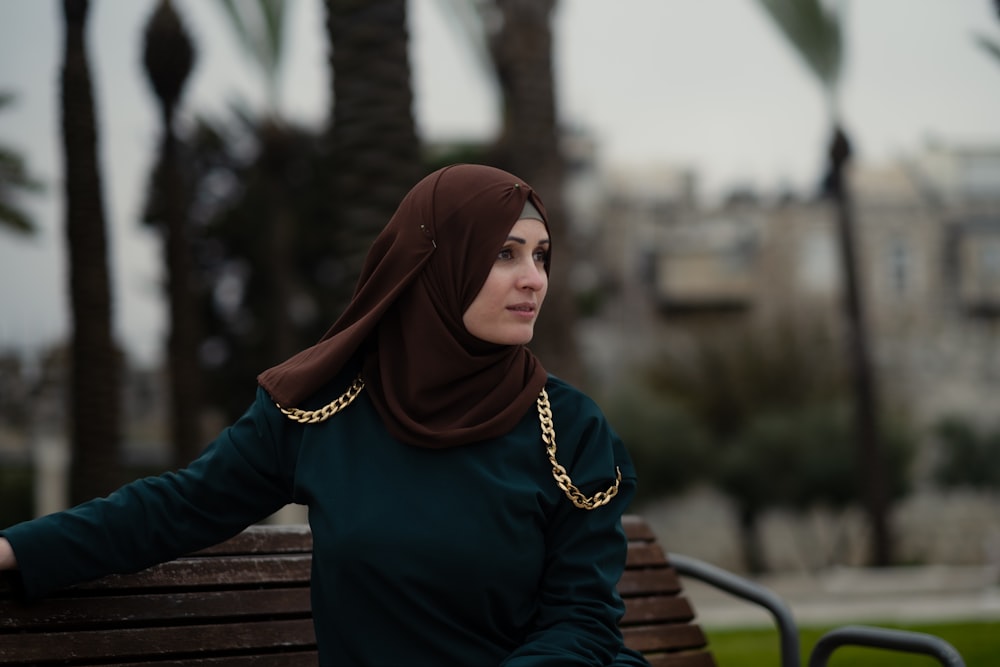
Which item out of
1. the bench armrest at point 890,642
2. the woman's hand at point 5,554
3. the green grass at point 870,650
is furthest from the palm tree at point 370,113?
the woman's hand at point 5,554

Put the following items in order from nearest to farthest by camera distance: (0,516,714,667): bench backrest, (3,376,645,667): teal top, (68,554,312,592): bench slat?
(3,376,645,667): teal top < (0,516,714,667): bench backrest < (68,554,312,592): bench slat

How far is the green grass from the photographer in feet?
22.7

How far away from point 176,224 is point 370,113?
261 inches

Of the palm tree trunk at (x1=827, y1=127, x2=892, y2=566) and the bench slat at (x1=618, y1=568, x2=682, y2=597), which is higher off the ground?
the bench slat at (x1=618, y1=568, x2=682, y2=597)

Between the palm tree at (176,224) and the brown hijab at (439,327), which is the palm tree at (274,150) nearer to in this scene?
the palm tree at (176,224)

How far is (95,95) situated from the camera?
26.8 feet

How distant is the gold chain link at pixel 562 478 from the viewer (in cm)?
207

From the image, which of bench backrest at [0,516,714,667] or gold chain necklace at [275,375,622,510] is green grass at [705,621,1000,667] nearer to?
bench backrest at [0,516,714,667]

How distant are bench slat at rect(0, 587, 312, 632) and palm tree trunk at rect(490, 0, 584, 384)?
5.54 m

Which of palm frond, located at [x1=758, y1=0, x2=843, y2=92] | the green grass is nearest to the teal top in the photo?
the green grass

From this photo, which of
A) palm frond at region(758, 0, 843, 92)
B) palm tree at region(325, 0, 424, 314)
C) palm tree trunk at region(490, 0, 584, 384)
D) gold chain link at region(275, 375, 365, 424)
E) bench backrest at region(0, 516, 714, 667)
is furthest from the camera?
palm frond at region(758, 0, 843, 92)

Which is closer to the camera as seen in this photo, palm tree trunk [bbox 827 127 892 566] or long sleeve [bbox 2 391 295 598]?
long sleeve [bbox 2 391 295 598]

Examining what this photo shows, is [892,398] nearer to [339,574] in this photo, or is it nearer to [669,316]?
[669,316]

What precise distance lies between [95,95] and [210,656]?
6450 millimetres
